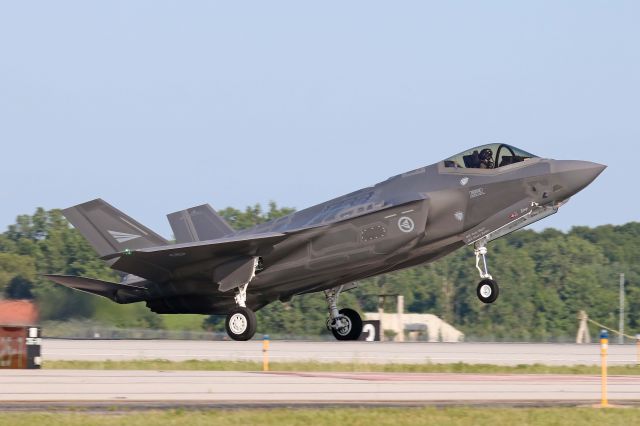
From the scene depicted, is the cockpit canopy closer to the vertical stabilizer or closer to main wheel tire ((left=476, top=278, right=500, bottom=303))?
main wheel tire ((left=476, top=278, right=500, bottom=303))

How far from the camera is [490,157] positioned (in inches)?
1048

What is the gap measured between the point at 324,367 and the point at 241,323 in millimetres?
6157

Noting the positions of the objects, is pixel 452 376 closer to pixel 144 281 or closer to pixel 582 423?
pixel 582 423

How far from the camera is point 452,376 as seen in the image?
777 inches

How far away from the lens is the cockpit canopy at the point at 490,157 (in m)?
26.5

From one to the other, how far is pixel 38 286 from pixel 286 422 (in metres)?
21.4

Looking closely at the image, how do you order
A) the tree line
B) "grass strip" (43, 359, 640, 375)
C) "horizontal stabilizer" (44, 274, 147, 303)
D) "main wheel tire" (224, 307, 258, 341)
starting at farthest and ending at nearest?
the tree line
"horizontal stabilizer" (44, 274, 147, 303)
"main wheel tire" (224, 307, 258, 341)
"grass strip" (43, 359, 640, 375)

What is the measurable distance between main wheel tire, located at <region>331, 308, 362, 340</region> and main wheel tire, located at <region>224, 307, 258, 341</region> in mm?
2962

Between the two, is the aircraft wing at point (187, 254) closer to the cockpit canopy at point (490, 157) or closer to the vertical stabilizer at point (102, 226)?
the vertical stabilizer at point (102, 226)

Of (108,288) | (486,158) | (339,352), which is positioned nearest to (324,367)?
(339,352)

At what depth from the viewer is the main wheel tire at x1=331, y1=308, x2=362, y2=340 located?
1155 inches

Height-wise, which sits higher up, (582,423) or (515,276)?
(515,276)

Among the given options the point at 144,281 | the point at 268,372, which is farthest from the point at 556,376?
the point at 144,281

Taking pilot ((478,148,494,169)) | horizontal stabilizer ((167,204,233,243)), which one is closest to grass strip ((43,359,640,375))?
pilot ((478,148,494,169))
